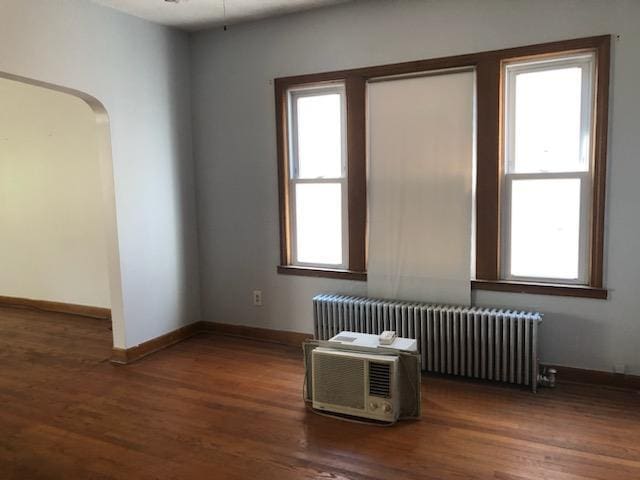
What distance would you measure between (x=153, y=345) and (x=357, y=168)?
7.33 feet

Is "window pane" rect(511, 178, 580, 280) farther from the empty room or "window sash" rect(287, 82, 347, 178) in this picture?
"window sash" rect(287, 82, 347, 178)

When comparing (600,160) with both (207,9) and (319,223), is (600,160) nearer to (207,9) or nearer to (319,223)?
(319,223)

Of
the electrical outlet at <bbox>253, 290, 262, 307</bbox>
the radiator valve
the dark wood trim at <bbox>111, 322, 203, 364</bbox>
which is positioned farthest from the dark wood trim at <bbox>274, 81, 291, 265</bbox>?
the radiator valve

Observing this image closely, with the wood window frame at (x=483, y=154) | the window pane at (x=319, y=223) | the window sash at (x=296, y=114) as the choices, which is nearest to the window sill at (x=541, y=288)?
the wood window frame at (x=483, y=154)

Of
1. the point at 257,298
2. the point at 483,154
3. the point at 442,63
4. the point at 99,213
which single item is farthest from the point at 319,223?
the point at 99,213

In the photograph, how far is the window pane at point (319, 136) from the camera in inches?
164

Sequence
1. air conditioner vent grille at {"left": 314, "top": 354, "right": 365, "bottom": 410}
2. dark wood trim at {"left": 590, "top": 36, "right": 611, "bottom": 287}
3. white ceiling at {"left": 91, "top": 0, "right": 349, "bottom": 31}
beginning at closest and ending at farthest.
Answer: air conditioner vent grille at {"left": 314, "top": 354, "right": 365, "bottom": 410} < dark wood trim at {"left": 590, "top": 36, "right": 611, "bottom": 287} < white ceiling at {"left": 91, "top": 0, "right": 349, "bottom": 31}

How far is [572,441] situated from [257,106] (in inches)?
131

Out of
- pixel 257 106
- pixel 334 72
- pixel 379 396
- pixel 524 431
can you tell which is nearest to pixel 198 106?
pixel 257 106

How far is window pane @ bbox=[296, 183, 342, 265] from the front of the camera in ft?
13.9

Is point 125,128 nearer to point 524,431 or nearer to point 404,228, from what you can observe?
point 404,228

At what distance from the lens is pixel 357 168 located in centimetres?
403

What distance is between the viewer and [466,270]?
3715 mm

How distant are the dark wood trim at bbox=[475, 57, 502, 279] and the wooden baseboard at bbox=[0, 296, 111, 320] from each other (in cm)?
386
